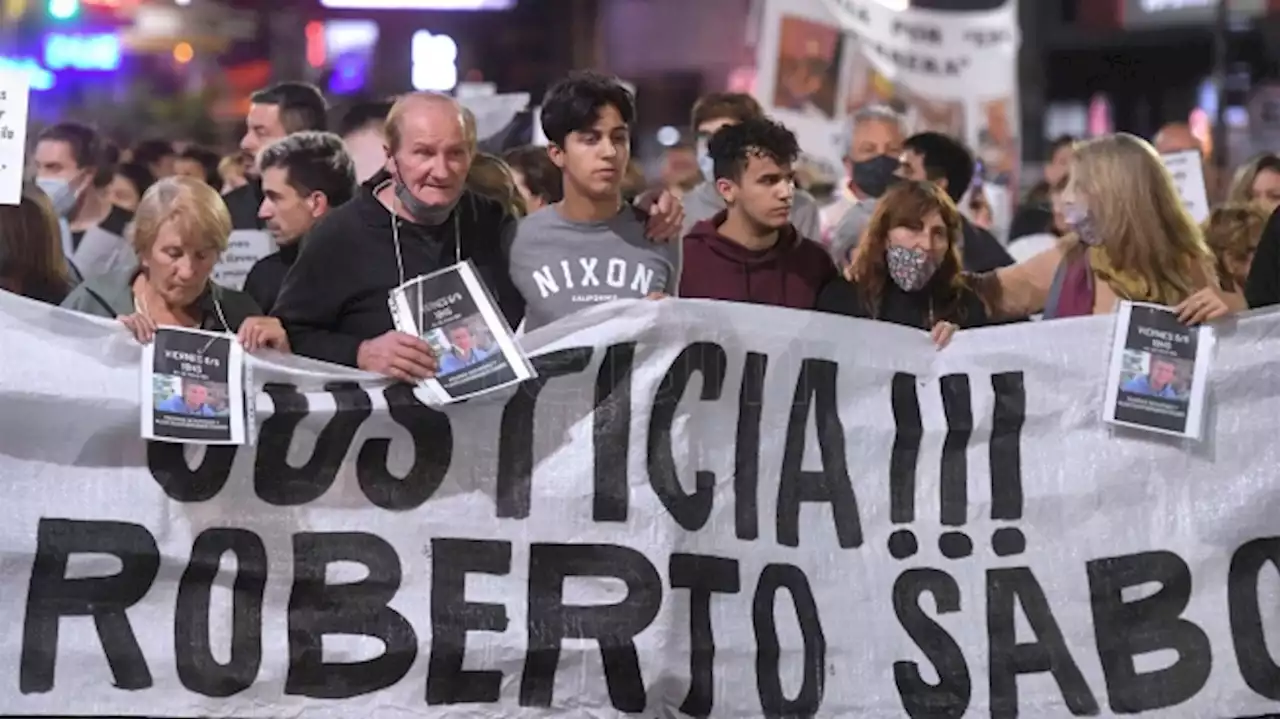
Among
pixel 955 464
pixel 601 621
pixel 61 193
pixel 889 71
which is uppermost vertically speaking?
pixel 889 71

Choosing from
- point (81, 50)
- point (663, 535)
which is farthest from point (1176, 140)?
point (81, 50)

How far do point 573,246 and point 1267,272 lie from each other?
6.75 ft

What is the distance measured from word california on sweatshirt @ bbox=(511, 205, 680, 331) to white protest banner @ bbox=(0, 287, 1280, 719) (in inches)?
7.7

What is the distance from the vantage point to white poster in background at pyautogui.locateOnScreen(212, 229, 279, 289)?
7988 millimetres

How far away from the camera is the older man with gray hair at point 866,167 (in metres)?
8.39

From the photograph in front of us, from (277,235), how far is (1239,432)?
295 centimetres

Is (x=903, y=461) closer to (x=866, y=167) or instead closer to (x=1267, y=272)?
(x=1267, y=272)

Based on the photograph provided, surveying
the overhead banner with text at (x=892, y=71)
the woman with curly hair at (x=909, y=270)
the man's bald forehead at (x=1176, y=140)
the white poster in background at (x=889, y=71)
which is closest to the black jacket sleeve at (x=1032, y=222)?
the man's bald forehead at (x=1176, y=140)

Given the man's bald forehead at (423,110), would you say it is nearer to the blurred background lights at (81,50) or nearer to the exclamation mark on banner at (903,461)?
the exclamation mark on banner at (903,461)

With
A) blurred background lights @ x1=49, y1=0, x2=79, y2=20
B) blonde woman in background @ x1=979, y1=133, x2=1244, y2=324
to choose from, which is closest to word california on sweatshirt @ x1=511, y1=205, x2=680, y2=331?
blonde woman in background @ x1=979, y1=133, x2=1244, y2=324

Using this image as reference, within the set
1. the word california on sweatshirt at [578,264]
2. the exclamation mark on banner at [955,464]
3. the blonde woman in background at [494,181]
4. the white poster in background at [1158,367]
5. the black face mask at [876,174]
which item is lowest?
the exclamation mark on banner at [955,464]

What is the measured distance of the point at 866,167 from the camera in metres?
8.98

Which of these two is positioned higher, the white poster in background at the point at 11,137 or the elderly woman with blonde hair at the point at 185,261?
the white poster in background at the point at 11,137

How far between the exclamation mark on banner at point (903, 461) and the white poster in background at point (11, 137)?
2.41 metres
